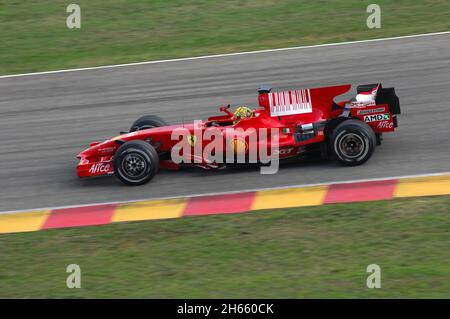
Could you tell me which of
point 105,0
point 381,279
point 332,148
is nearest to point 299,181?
point 332,148

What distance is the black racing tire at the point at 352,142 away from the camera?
12383mm

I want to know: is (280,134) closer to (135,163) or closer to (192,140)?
(192,140)

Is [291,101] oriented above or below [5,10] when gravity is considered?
below

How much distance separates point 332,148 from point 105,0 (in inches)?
504

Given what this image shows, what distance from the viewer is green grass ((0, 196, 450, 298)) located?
9562 mm

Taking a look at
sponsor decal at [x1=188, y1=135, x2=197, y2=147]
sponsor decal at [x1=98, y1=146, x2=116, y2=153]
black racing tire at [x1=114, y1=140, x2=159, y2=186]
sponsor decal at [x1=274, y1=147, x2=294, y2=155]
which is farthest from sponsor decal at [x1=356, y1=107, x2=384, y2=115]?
sponsor decal at [x1=98, y1=146, x2=116, y2=153]

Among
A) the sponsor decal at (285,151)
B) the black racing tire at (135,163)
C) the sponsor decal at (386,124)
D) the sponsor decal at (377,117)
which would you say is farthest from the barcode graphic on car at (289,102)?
the black racing tire at (135,163)

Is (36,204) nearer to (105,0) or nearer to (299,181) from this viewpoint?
(299,181)

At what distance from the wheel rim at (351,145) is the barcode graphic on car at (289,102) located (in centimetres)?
78

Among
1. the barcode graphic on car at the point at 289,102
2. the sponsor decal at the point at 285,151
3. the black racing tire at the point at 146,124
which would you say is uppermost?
the black racing tire at the point at 146,124

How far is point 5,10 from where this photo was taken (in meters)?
23.5

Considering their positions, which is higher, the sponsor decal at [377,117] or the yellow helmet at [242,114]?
the yellow helmet at [242,114]

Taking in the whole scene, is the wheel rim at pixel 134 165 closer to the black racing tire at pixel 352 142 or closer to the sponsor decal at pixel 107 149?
the sponsor decal at pixel 107 149
